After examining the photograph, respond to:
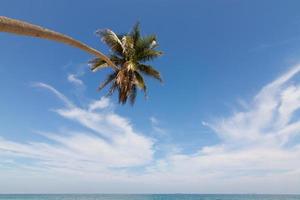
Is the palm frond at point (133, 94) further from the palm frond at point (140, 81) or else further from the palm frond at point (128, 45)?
the palm frond at point (128, 45)

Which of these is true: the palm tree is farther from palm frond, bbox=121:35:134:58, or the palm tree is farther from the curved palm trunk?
the curved palm trunk

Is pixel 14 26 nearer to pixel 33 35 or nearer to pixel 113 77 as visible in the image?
pixel 33 35

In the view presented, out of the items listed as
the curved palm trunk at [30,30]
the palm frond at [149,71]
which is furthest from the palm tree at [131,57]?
the curved palm trunk at [30,30]

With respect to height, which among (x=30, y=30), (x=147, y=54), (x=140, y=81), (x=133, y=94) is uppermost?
(x=147, y=54)

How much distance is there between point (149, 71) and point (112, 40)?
311 cm

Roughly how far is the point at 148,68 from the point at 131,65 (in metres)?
1.78

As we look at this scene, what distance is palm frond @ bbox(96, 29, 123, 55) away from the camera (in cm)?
1781

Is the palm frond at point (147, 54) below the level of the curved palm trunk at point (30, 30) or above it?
above

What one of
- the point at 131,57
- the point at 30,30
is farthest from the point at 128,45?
the point at 30,30

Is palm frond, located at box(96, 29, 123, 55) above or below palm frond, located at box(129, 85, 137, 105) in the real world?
above

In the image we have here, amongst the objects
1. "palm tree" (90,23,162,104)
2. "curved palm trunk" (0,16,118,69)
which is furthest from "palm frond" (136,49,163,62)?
"curved palm trunk" (0,16,118,69)

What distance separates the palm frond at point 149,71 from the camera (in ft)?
65.2

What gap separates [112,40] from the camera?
18.2 m

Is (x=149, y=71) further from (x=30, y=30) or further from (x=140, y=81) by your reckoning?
(x=30, y=30)
